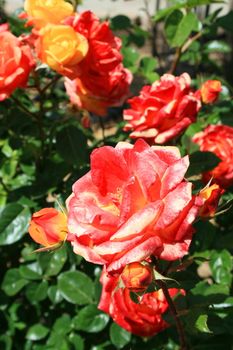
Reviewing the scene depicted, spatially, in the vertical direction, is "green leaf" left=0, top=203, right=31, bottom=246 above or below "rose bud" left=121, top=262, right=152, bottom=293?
below

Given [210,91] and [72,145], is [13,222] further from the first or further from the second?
[210,91]

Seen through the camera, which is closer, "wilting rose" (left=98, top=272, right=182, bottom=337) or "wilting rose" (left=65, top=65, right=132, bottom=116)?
"wilting rose" (left=98, top=272, right=182, bottom=337)

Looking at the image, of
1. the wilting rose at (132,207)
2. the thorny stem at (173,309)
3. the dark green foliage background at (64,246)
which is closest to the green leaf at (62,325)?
the dark green foliage background at (64,246)

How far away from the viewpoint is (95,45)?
117 cm

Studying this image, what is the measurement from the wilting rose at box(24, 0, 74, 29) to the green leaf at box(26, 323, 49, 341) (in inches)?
33.4

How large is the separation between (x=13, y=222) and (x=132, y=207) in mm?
744

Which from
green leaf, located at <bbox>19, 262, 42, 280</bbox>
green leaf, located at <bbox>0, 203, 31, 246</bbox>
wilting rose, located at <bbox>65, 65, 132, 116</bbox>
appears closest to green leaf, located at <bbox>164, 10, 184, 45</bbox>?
wilting rose, located at <bbox>65, 65, 132, 116</bbox>

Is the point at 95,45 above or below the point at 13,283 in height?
above

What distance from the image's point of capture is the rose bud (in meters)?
0.66

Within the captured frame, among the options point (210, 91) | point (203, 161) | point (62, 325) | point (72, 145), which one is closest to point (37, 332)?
point (62, 325)

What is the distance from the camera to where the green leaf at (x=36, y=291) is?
1.44m

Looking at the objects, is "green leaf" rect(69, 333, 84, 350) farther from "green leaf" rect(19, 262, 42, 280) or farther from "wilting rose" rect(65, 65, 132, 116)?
"wilting rose" rect(65, 65, 132, 116)

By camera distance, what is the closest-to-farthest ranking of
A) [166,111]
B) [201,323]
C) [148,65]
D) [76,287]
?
[201,323]
[166,111]
[76,287]
[148,65]

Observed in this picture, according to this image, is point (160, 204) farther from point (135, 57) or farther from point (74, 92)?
point (135, 57)
